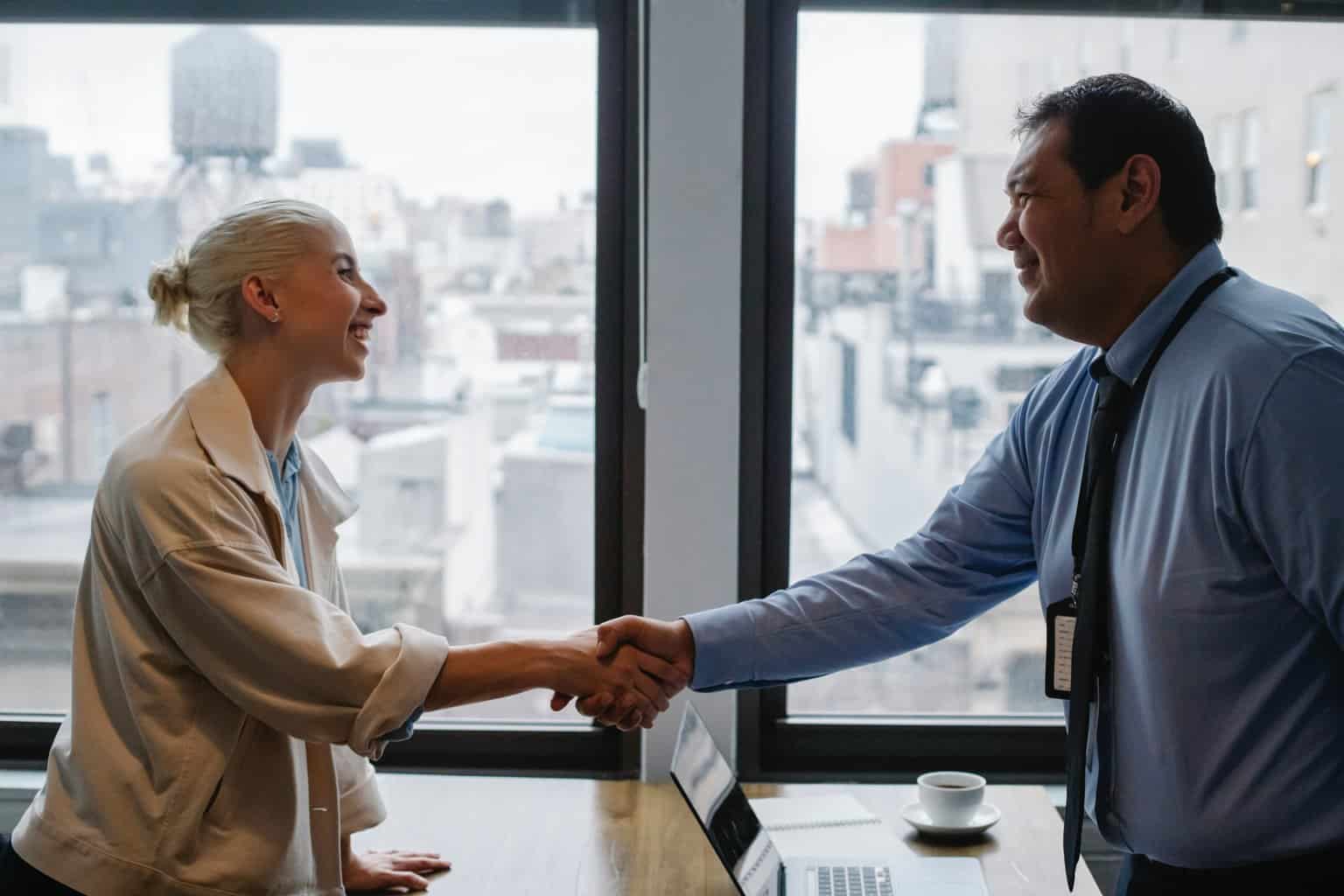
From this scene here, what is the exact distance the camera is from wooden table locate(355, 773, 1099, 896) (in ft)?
6.79

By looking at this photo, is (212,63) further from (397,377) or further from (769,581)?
(769,581)

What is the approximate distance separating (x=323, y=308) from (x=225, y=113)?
1020 mm

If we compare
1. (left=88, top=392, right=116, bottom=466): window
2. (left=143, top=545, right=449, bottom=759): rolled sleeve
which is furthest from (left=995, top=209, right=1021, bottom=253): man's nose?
(left=88, top=392, right=116, bottom=466): window

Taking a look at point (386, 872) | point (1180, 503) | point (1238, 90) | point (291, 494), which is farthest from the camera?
point (1238, 90)

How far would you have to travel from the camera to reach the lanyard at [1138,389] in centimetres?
165

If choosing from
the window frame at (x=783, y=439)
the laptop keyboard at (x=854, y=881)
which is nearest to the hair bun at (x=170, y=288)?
the window frame at (x=783, y=439)

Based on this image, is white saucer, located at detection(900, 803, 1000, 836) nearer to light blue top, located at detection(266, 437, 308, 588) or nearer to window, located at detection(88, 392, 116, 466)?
light blue top, located at detection(266, 437, 308, 588)

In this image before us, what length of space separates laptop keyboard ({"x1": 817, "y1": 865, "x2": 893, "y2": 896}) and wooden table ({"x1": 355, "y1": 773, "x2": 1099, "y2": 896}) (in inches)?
5.3

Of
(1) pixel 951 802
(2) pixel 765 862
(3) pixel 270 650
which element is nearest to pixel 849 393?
(1) pixel 951 802

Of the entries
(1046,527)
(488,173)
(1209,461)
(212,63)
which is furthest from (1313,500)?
(212,63)

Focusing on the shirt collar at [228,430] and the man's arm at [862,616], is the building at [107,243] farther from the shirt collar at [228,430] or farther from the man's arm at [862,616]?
the man's arm at [862,616]

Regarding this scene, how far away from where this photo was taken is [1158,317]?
1.68 metres

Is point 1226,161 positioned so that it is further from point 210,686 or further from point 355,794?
point 210,686

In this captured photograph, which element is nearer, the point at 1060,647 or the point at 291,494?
the point at 1060,647
